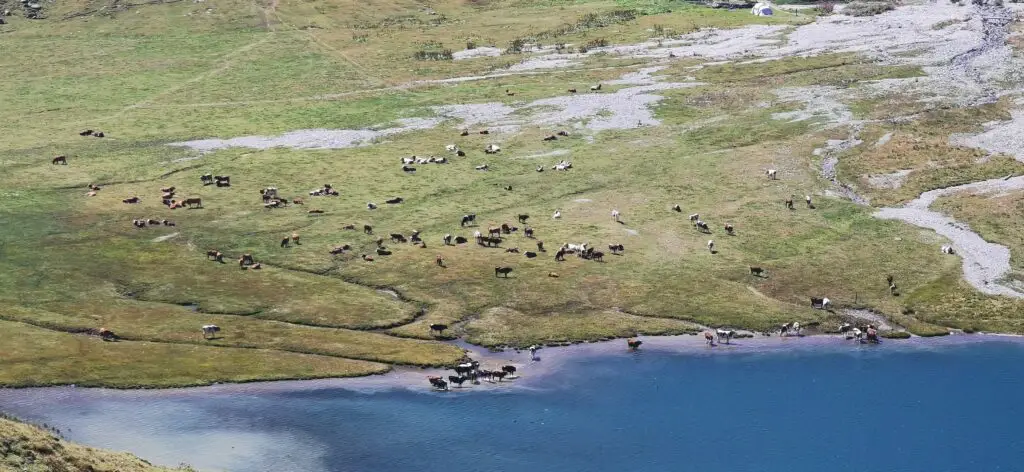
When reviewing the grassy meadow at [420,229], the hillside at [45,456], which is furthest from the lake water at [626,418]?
the hillside at [45,456]

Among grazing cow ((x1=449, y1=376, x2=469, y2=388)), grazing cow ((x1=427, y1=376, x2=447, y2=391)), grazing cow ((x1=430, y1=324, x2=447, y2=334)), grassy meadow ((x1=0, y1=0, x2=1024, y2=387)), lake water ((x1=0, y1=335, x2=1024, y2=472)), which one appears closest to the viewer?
lake water ((x1=0, y1=335, x2=1024, y2=472))

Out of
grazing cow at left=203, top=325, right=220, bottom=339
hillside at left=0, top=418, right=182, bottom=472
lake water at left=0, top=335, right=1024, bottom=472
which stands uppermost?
hillside at left=0, top=418, right=182, bottom=472

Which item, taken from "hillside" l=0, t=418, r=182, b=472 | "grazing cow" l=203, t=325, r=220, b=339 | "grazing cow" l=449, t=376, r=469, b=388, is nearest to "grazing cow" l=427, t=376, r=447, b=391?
"grazing cow" l=449, t=376, r=469, b=388

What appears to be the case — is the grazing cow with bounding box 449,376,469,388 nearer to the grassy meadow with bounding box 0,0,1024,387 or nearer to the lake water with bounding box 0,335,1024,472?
the lake water with bounding box 0,335,1024,472

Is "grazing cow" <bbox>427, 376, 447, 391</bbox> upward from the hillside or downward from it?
downward

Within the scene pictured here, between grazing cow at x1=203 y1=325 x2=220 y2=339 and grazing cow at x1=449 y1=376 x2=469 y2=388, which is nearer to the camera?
grazing cow at x1=449 y1=376 x2=469 y2=388

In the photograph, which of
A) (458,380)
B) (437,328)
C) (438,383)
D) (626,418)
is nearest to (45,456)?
(438,383)

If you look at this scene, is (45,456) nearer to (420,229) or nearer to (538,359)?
(538,359)
